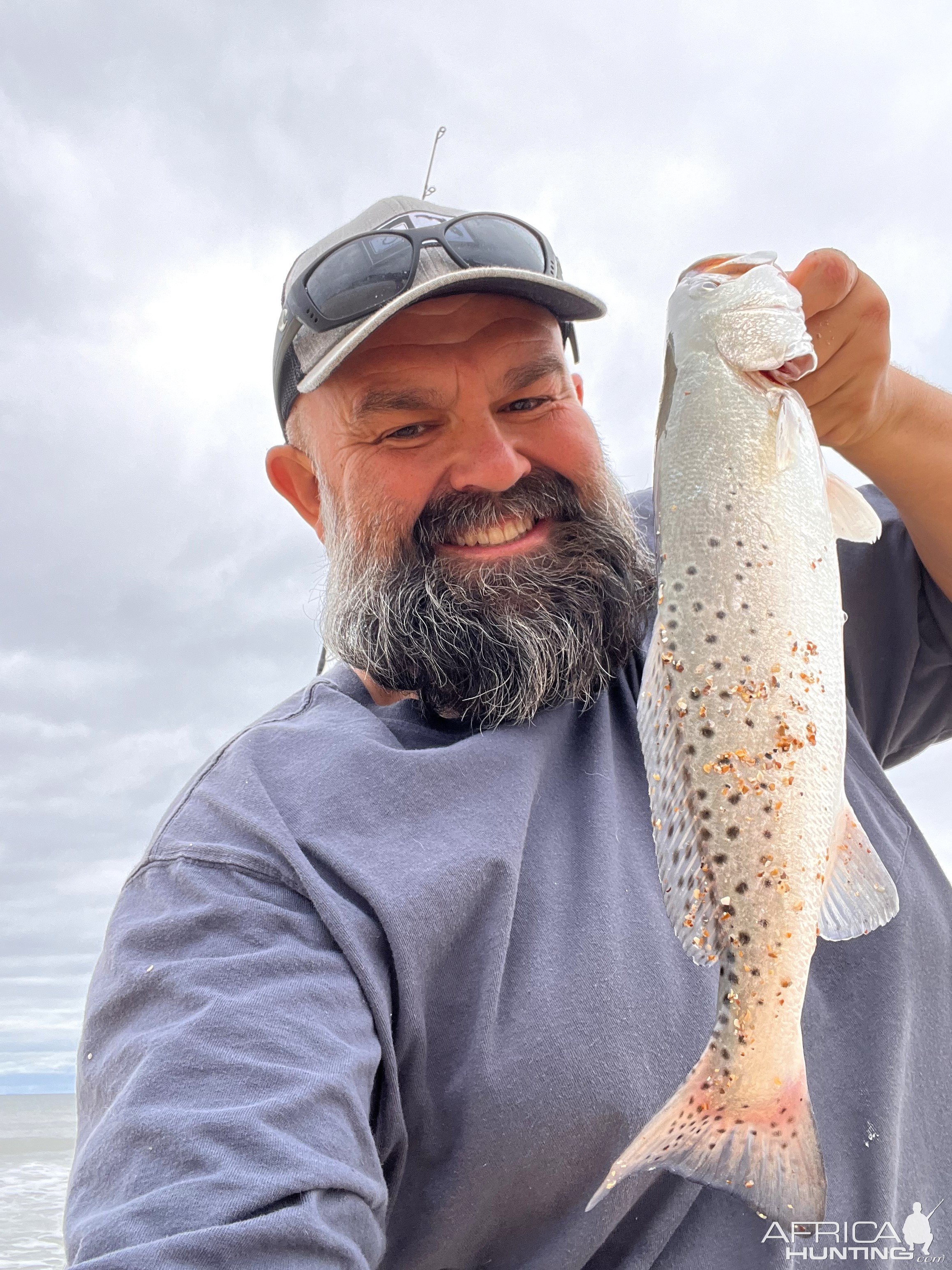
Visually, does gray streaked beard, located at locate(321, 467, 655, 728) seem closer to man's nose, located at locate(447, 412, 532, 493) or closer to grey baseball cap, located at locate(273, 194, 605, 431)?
man's nose, located at locate(447, 412, 532, 493)

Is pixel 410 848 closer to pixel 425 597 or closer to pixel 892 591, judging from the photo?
pixel 425 597

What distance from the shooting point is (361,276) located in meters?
2.84

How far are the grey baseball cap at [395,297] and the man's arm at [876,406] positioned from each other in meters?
0.91

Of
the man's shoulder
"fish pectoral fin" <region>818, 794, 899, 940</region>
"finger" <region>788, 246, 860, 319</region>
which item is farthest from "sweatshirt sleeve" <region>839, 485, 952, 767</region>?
the man's shoulder

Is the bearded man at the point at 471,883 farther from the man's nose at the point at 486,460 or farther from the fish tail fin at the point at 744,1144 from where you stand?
the fish tail fin at the point at 744,1144

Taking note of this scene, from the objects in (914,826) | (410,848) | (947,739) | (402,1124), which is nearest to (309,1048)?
(402,1124)

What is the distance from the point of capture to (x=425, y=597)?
2711 mm

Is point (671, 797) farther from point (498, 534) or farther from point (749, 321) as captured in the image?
point (498, 534)

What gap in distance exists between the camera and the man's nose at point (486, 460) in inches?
104

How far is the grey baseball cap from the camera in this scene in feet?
8.74

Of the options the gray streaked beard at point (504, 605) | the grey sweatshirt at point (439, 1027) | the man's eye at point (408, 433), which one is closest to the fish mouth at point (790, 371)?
the gray streaked beard at point (504, 605)

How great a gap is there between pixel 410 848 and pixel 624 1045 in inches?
22.5

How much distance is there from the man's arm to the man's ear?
1.63m

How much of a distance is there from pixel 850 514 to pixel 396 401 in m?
1.28
